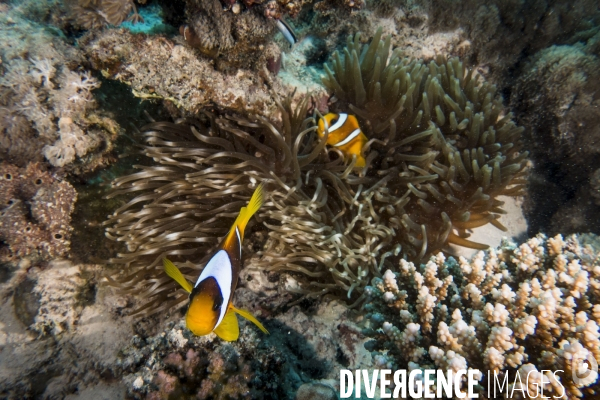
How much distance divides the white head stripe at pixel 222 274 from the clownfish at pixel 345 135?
1.65 metres

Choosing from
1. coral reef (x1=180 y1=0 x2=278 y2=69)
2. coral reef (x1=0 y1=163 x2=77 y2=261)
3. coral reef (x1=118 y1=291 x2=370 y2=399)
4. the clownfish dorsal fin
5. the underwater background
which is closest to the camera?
the clownfish dorsal fin

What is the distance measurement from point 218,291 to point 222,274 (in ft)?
0.39

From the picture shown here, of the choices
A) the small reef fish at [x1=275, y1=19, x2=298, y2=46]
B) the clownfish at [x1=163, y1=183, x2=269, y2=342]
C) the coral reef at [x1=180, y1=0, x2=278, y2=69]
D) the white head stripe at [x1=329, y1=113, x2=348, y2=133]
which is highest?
the small reef fish at [x1=275, y1=19, x2=298, y2=46]

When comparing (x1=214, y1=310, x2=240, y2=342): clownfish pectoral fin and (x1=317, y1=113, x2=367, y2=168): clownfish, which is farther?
(x1=317, y1=113, x2=367, y2=168): clownfish

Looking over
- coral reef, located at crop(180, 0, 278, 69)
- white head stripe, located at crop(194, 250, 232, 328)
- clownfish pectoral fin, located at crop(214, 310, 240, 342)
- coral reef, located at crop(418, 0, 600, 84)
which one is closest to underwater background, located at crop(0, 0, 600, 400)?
coral reef, located at crop(180, 0, 278, 69)

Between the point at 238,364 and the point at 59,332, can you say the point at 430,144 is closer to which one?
the point at 238,364

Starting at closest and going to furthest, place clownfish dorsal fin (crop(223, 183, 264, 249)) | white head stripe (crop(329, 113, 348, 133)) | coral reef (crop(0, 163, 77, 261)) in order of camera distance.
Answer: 1. clownfish dorsal fin (crop(223, 183, 264, 249))
2. coral reef (crop(0, 163, 77, 261))
3. white head stripe (crop(329, 113, 348, 133))

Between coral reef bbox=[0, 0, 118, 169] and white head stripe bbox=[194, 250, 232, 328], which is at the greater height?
coral reef bbox=[0, 0, 118, 169]

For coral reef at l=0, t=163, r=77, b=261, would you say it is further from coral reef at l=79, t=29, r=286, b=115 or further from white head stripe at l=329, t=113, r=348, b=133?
white head stripe at l=329, t=113, r=348, b=133

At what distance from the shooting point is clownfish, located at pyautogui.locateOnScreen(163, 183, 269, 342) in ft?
5.65

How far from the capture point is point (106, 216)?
3455mm

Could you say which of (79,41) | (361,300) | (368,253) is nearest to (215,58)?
(79,41)

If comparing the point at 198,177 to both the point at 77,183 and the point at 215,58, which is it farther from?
the point at 77,183

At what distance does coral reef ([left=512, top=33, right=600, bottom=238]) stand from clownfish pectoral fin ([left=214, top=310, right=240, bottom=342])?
4.14m
